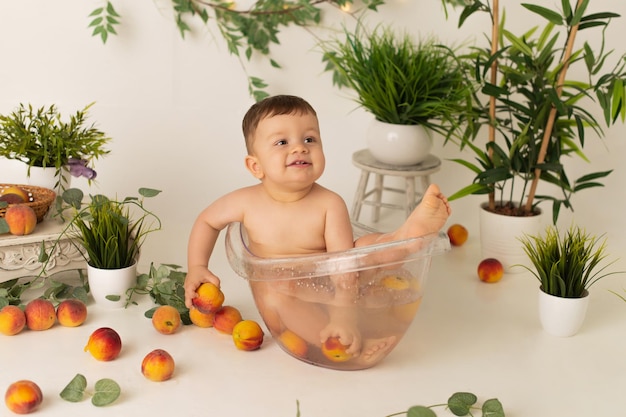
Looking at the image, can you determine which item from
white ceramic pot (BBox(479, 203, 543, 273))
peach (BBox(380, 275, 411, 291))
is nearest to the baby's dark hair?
peach (BBox(380, 275, 411, 291))

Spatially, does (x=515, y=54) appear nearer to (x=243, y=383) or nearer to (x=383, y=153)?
(x=383, y=153)

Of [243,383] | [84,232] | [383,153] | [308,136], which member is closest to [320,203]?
[308,136]

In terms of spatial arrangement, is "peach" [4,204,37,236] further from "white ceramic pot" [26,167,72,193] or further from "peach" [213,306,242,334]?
"peach" [213,306,242,334]

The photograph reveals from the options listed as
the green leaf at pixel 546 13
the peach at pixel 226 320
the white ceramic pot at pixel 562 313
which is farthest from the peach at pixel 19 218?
the green leaf at pixel 546 13

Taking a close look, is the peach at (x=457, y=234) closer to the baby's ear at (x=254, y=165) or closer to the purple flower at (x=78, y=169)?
the baby's ear at (x=254, y=165)

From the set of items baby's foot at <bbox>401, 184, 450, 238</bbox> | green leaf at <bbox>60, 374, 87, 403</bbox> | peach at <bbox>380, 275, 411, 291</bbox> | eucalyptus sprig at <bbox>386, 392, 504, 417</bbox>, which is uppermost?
baby's foot at <bbox>401, 184, 450, 238</bbox>

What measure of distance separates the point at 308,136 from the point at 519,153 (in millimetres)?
876

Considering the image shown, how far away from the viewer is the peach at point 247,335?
1.87m

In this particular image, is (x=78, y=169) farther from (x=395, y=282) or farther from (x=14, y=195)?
(x=395, y=282)

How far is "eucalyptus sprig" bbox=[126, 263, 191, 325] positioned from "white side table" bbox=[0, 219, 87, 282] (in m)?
0.17

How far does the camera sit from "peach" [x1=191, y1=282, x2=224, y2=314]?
1907mm

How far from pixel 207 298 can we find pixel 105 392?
13.4 inches

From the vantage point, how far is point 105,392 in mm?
1655

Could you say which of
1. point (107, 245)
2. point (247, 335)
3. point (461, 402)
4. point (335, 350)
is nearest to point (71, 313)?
point (107, 245)
